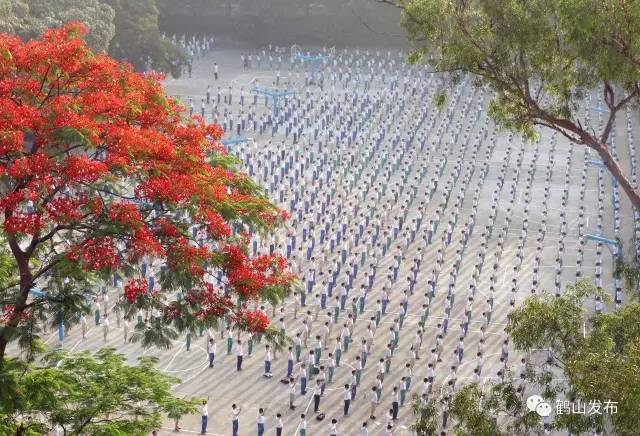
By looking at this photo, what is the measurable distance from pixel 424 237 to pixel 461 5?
11.8 metres

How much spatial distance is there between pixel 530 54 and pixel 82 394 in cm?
757

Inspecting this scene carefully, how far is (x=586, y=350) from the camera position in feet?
32.7

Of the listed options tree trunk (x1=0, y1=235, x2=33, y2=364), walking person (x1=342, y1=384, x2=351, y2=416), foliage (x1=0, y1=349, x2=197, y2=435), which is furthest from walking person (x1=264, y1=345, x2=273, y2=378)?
tree trunk (x1=0, y1=235, x2=33, y2=364)

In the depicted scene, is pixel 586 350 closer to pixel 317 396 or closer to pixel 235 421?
pixel 235 421

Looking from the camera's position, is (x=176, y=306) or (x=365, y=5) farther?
(x=365, y=5)

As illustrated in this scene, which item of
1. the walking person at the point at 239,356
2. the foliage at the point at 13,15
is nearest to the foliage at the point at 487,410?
the walking person at the point at 239,356

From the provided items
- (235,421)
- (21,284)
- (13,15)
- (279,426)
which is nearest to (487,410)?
(21,284)

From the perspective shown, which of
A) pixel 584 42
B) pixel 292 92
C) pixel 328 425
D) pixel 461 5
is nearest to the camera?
pixel 584 42

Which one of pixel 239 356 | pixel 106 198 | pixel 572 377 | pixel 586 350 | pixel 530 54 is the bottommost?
pixel 572 377

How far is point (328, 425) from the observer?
685 inches

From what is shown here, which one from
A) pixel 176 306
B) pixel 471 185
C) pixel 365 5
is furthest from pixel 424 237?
pixel 365 5

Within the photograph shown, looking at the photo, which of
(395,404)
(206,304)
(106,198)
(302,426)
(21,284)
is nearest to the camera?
(206,304)

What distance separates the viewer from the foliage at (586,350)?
9.09 metres

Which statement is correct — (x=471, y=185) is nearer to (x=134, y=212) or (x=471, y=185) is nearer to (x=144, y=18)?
(x=144, y=18)
